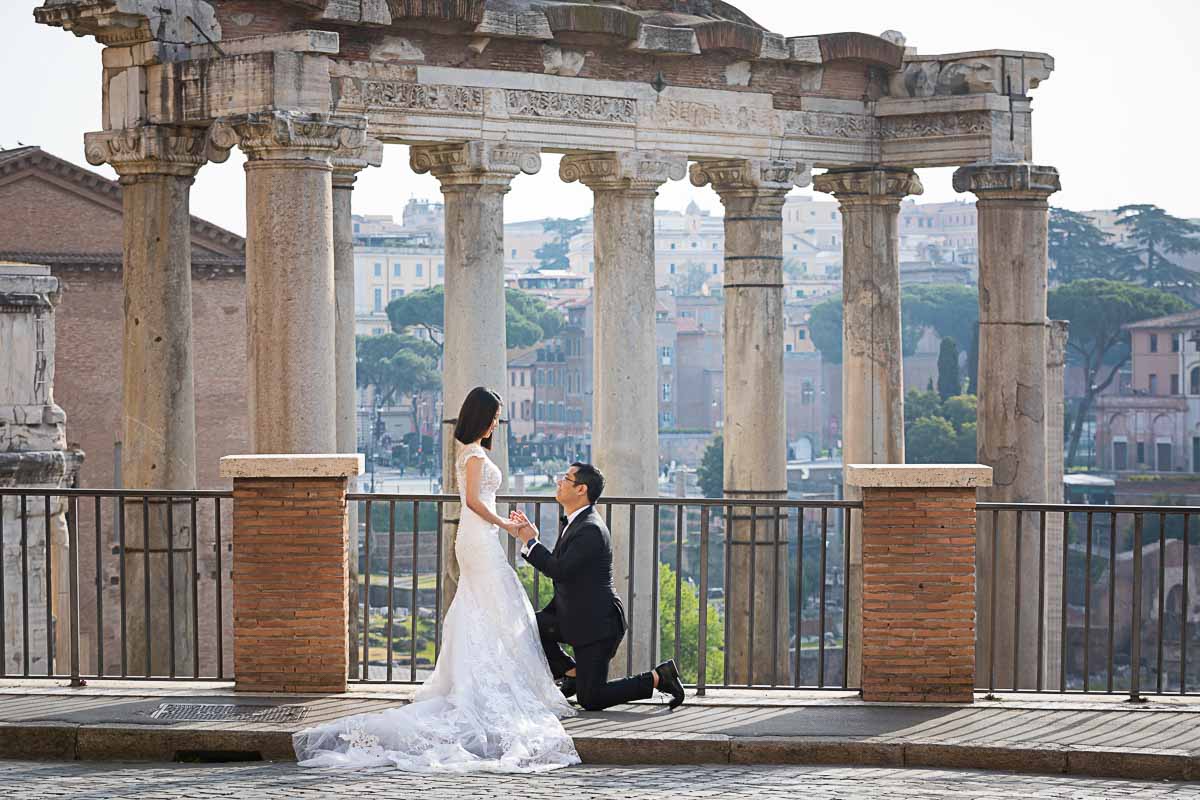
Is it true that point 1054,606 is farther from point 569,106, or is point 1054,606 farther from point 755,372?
point 569,106

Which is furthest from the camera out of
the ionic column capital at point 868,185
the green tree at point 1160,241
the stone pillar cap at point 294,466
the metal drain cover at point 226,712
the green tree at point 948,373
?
the green tree at point 1160,241

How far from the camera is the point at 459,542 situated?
11125 mm

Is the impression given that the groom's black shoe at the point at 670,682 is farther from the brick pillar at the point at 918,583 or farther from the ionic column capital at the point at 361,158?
the ionic column capital at the point at 361,158

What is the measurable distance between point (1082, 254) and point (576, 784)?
110 metres

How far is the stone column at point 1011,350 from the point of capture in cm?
1888

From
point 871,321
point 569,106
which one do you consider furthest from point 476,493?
point 871,321

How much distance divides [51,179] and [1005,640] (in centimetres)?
2650

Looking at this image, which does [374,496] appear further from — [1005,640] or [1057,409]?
[1057,409]

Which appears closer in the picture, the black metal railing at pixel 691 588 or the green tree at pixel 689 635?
the black metal railing at pixel 691 588

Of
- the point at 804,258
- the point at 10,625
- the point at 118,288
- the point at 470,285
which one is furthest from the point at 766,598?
the point at 804,258

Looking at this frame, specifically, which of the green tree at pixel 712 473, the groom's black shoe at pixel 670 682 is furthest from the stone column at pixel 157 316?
the green tree at pixel 712 473

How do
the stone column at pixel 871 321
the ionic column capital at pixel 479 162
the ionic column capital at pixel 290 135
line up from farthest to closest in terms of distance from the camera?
1. the stone column at pixel 871 321
2. the ionic column capital at pixel 479 162
3. the ionic column capital at pixel 290 135

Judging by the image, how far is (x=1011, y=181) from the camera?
18.8 m

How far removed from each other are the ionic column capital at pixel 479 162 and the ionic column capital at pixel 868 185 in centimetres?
380
